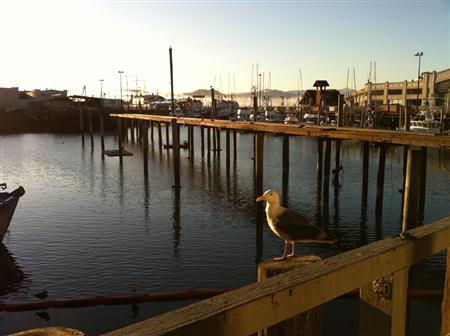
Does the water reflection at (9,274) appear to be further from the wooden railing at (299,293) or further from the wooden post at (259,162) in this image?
the wooden railing at (299,293)

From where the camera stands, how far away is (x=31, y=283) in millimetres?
12664

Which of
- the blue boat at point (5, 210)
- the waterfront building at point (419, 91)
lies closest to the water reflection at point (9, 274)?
the blue boat at point (5, 210)

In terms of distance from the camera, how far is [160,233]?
17.4 meters

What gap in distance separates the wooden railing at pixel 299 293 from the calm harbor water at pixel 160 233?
8.13m

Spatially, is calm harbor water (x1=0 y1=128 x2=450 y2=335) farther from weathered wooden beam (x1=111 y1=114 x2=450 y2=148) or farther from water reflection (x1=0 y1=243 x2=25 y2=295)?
weathered wooden beam (x1=111 y1=114 x2=450 y2=148)

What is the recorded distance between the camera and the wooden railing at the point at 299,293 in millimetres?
1491

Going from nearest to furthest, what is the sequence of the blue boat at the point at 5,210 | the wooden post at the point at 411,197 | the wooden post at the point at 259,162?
the wooden post at the point at 411,197 → the blue boat at the point at 5,210 → the wooden post at the point at 259,162

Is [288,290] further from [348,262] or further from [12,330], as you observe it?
[12,330]

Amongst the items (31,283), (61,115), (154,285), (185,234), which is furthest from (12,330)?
(61,115)

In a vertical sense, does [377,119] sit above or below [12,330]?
above

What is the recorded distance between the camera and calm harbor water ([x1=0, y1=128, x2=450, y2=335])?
424 inches

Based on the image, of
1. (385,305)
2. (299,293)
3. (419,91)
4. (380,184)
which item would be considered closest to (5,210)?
(380,184)

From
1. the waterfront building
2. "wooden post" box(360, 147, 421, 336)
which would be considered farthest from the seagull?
the waterfront building

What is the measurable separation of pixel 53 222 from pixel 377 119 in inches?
2068
